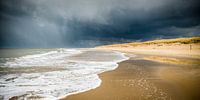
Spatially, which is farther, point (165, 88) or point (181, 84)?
point (181, 84)

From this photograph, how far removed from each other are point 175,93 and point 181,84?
6.01ft

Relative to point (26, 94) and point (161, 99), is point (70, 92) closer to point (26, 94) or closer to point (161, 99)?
point (26, 94)

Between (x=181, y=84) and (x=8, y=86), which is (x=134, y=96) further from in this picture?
(x=8, y=86)

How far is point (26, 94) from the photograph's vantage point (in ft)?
22.9

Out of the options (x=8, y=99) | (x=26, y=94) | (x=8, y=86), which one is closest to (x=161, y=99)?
(x=26, y=94)

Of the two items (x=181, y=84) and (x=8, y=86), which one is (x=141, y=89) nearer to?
(x=181, y=84)

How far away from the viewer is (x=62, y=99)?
6352 mm

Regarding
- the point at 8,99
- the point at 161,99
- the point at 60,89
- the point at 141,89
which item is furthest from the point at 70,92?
the point at 161,99

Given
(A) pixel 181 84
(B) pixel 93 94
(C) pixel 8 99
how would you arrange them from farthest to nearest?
(A) pixel 181 84 < (B) pixel 93 94 < (C) pixel 8 99

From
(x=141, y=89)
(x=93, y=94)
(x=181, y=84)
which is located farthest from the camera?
(x=181, y=84)

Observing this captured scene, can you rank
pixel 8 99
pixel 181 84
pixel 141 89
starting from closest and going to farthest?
pixel 8 99 → pixel 141 89 → pixel 181 84

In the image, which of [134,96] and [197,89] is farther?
[197,89]

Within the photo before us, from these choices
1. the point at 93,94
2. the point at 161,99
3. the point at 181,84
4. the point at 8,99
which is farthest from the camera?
the point at 181,84

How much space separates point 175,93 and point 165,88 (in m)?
0.79
